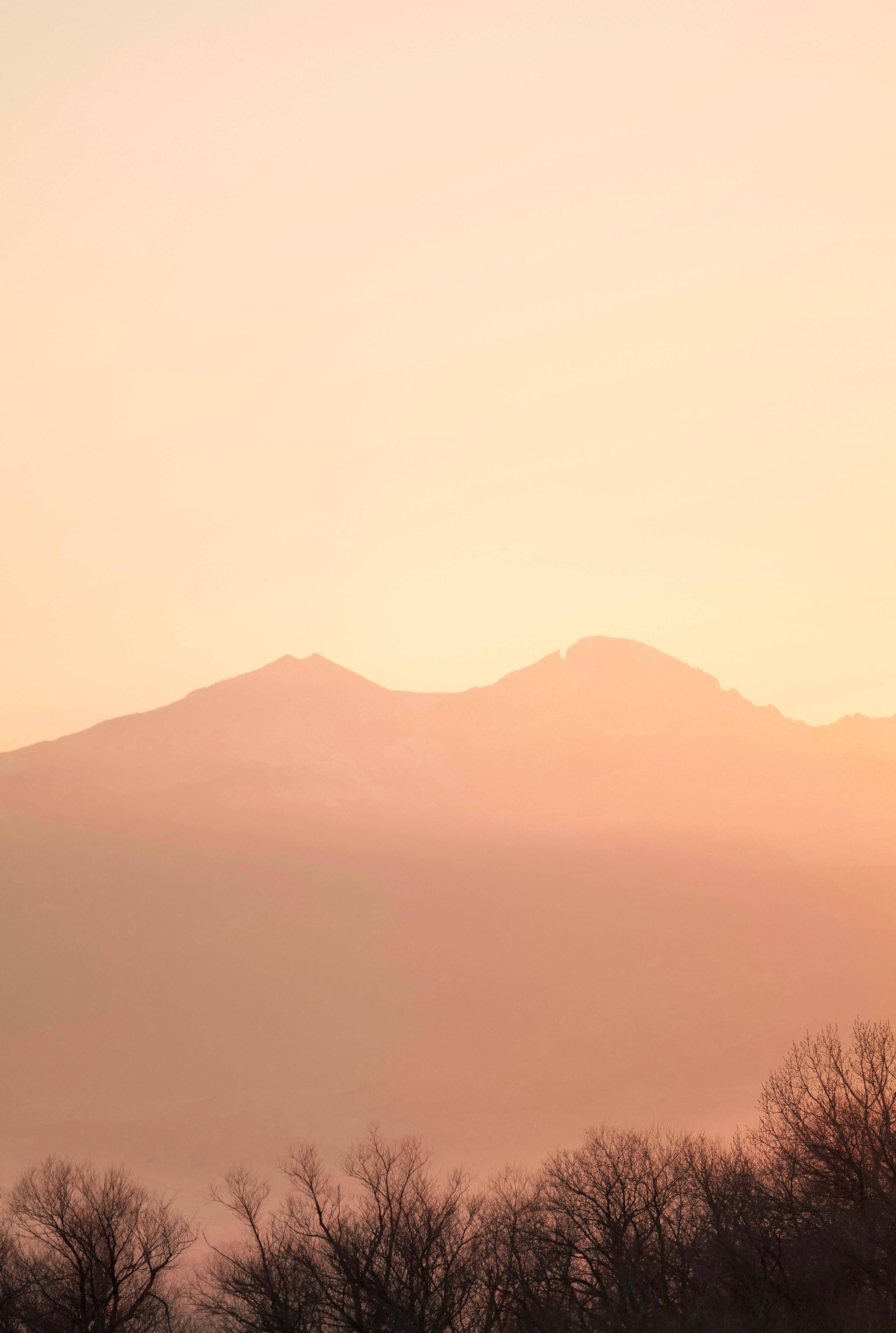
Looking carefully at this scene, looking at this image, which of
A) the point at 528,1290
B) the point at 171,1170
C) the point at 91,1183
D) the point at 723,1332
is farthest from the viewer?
the point at 171,1170

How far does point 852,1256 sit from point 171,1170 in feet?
630

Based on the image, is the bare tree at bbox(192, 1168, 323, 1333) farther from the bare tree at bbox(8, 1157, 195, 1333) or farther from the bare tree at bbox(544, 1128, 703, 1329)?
the bare tree at bbox(544, 1128, 703, 1329)

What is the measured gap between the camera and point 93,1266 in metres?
41.1

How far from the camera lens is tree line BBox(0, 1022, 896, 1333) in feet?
107

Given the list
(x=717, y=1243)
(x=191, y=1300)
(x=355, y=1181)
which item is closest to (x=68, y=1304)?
(x=191, y=1300)

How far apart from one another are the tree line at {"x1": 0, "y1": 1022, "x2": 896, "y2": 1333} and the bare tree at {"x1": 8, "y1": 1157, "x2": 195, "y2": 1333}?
14 centimetres

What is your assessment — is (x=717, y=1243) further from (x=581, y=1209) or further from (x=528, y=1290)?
(x=581, y=1209)

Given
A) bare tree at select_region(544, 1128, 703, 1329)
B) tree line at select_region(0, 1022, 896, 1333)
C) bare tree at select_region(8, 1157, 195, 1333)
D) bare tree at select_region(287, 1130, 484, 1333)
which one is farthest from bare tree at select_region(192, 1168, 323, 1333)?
bare tree at select_region(544, 1128, 703, 1329)

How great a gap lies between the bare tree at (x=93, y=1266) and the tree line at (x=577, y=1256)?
0.47ft

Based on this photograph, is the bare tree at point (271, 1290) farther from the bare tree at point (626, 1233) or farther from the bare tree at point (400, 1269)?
the bare tree at point (626, 1233)

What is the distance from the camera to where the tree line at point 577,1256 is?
107 feet

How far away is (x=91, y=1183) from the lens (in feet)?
181

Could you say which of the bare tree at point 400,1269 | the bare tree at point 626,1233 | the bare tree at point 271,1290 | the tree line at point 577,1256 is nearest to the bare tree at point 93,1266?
the tree line at point 577,1256

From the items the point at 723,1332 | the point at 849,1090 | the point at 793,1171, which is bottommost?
the point at 723,1332
